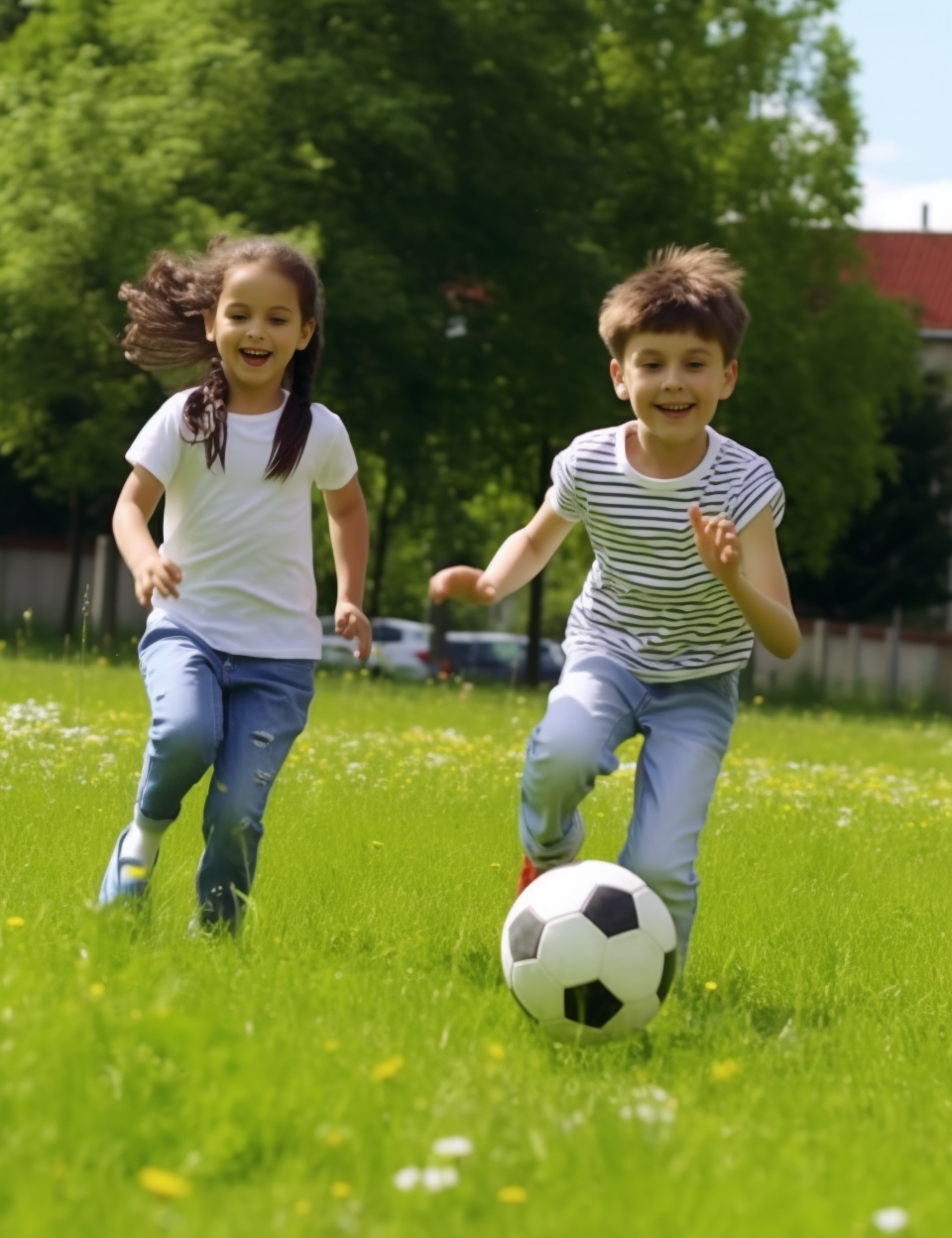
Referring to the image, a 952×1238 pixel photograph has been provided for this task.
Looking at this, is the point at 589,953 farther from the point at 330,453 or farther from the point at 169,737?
the point at 330,453

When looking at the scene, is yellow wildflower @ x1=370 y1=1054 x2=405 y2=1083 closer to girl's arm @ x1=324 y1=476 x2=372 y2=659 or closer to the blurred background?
girl's arm @ x1=324 y1=476 x2=372 y2=659

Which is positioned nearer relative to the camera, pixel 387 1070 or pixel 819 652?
pixel 387 1070

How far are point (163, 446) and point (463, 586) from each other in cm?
98

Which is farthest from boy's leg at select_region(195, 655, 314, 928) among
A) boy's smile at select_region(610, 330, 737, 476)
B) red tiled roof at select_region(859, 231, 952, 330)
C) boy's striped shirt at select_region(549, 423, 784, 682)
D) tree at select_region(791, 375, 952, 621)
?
red tiled roof at select_region(859, 231, 952, 330)

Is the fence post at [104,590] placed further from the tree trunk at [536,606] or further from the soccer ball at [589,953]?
the soccer ball at [589,953]

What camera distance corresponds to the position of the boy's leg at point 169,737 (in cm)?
527

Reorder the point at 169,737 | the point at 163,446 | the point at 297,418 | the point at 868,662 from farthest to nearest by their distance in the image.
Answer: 1. the point at 868,662
2. the point at 297,418
3. the point at 163,446
4. the point at 169,737

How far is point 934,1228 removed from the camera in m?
3.02

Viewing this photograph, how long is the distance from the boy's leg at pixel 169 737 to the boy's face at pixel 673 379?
1389 mm

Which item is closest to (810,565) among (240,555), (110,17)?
(110,17)

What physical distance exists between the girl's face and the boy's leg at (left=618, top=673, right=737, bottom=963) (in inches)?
55.8

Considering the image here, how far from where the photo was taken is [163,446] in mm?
5570

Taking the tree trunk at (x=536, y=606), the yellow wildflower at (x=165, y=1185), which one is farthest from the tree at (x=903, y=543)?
the yellow wildflower at (x=165, y=1185)

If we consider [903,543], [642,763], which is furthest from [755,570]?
[903,543]
